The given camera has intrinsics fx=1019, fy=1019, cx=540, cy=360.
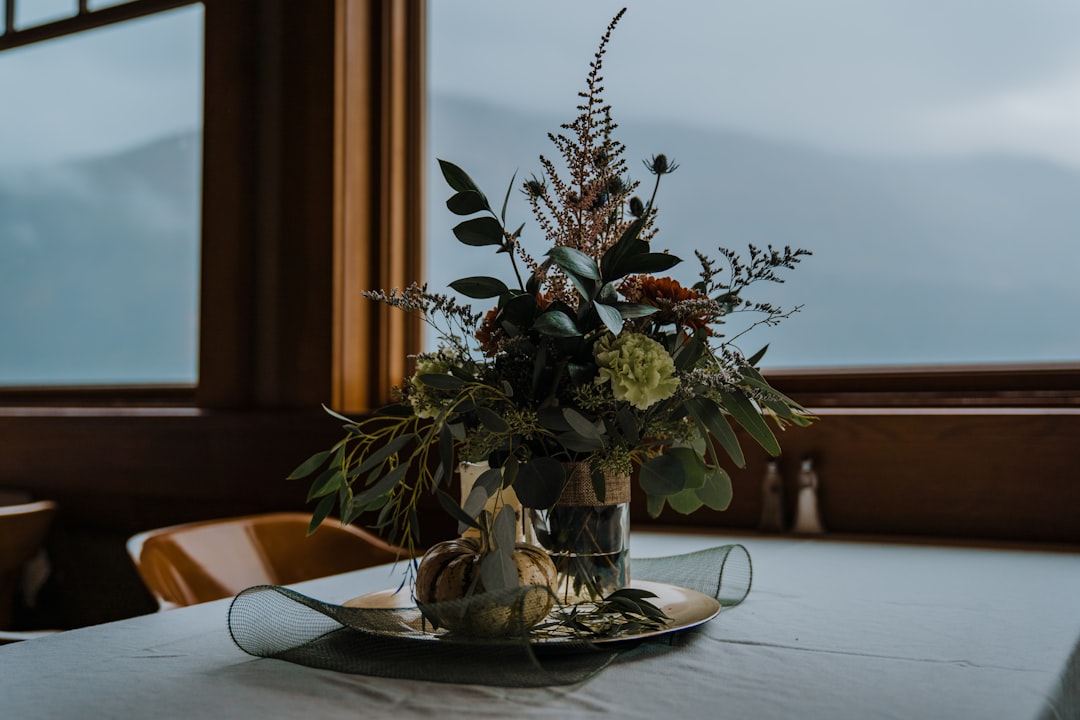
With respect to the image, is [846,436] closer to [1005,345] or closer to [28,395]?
[1005,345]

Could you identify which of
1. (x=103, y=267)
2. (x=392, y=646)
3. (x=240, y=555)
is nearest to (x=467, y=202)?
(x=392, y=646)

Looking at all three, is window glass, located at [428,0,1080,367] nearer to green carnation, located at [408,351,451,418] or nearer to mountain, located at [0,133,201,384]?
green carnation, located at [408,351,451,418]

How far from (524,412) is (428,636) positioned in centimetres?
24

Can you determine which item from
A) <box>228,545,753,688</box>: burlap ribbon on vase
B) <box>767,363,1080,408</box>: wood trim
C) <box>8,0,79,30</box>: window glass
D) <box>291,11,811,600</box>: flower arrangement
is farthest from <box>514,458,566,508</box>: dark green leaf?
<box>8,0,79,30</box>: window glass

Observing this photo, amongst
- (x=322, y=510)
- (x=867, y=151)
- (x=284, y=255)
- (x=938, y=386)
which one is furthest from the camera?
(x=284, y=255)

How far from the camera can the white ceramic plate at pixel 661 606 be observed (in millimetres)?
962

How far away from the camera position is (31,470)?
10.1 ft

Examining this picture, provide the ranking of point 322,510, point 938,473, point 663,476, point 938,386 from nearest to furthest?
point 663,476, point 322,510, point 938,473, point 938,386

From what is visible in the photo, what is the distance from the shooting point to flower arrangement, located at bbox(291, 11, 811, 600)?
3.28ft

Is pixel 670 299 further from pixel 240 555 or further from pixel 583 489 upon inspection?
pixel 240 555

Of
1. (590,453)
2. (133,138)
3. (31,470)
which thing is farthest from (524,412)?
(133,138)

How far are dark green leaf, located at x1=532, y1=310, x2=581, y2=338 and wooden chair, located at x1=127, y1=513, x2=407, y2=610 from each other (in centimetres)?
90

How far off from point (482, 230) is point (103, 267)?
2.74 meters

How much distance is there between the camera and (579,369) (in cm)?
103
